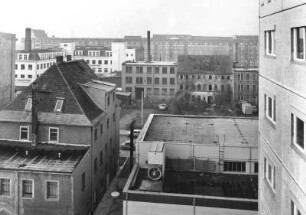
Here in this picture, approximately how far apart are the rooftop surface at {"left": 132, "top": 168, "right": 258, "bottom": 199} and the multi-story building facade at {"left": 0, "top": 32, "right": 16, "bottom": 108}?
2696 cm

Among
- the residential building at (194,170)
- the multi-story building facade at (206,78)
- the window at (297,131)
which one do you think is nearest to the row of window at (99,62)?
the multi-story building facade at (206,78)

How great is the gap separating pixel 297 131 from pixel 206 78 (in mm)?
70334

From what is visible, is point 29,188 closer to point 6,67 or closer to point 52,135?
point 52,135

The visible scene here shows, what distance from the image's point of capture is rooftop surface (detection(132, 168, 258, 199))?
22.7 m

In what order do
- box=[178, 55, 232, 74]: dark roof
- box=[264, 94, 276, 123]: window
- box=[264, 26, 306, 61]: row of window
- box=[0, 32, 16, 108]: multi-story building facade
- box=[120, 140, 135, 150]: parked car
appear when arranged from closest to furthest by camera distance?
box=[264, 26, 306, 61]: row of window → box=[264, 94, 276, 123]: window → box=[0, 32, 16, 108]: multi-story building facade → box=[120, 140, 135, 150]: parked car → box=[178, 55, 232, 74]: dark roof

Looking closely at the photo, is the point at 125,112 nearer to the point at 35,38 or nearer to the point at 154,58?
the point at 154,58

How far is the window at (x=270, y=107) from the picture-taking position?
11.9 meters


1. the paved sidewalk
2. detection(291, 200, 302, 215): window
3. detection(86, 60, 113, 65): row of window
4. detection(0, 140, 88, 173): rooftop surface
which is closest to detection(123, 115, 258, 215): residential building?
detection(0, 140, 88, 173): rooftop surface

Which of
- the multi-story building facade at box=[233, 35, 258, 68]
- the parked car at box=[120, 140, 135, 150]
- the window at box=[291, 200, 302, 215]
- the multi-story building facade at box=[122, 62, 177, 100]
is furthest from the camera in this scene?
the multi-story building facade at box=[233, 35, 258, 68]

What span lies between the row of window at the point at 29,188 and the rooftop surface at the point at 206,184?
18.1ft

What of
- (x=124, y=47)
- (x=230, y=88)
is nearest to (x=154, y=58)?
(x=124, y=47)

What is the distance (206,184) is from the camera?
24.0 meters

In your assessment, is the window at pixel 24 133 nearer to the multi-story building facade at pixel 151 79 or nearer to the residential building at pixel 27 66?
the multi-story building facade at pixel 151 79

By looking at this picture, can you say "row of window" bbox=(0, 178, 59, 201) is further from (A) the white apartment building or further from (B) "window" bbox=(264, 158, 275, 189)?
(A) the white apartment building
